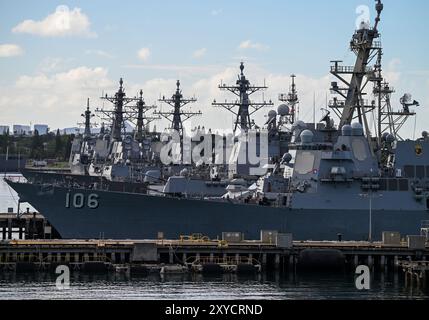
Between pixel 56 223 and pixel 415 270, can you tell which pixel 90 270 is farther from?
pixel 415 270

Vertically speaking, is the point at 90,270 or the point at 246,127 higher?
the point at 246,127

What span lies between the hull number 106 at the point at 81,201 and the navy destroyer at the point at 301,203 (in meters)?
0.04

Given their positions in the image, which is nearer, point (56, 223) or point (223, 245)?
point (223, 245)

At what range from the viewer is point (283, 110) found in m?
37.2

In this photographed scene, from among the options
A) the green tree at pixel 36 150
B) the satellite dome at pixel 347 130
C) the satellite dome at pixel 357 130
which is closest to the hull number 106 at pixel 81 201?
the satellite dome at pixel 347 130

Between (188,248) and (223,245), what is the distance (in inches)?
49.1

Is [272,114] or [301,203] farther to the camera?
[272,114]

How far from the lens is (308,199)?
98.0 feet

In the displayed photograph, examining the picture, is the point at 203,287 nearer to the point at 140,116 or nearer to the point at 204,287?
the point at 204,287

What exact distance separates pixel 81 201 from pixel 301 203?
8.44m

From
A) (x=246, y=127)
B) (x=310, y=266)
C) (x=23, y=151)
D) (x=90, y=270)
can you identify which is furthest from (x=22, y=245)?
(x=23, y=151)

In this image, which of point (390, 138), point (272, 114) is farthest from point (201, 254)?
point (272, 114)
